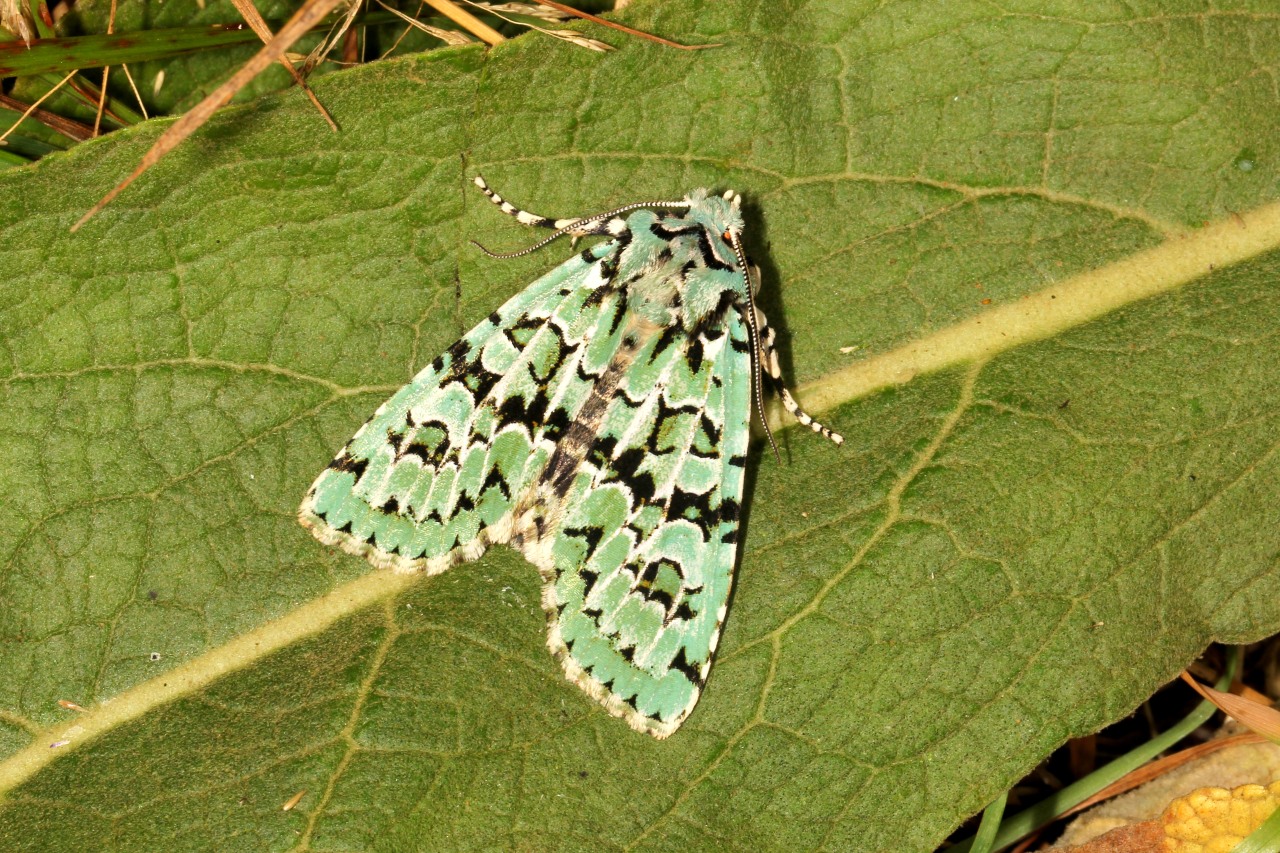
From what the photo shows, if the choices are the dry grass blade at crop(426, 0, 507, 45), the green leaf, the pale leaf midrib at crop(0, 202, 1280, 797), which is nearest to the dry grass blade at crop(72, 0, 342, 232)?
the green leaf

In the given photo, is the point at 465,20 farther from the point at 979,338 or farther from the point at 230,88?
the point at 979,338

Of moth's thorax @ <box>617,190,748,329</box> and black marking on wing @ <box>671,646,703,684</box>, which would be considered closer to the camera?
black marking on wing @ <box>671,646,703,684</box>

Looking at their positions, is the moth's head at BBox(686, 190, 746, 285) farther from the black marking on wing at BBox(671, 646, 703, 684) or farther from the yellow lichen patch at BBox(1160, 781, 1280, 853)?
the yellow lichen patch at BBox(1160, 781, 1280, 853)

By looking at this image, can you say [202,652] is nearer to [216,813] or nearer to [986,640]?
[216,813]

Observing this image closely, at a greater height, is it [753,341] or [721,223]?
[721,223]

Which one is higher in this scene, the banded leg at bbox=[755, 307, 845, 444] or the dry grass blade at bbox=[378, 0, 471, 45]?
the dry grass blade at bbox=[378, 0, 471, 45]

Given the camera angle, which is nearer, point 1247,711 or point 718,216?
point 718,216

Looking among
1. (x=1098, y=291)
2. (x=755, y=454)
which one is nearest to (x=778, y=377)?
(x=755, y=454)
